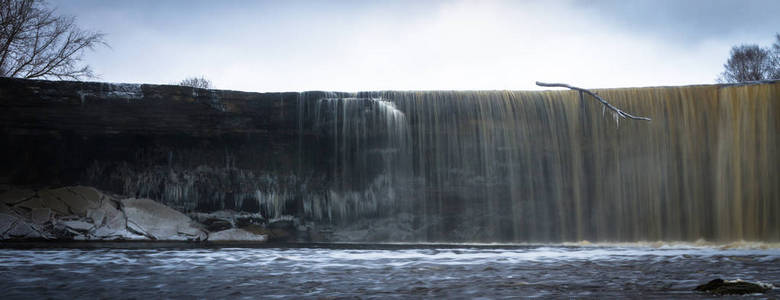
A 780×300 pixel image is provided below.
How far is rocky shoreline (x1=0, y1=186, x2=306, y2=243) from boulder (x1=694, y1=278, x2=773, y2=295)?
33.3ft

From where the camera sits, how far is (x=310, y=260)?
7.38 m

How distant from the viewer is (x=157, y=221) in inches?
507

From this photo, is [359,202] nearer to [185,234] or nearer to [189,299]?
[185,234]

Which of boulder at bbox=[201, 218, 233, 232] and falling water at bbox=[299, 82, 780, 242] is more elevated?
falling water at bbox=[299, 82, 780, 242]

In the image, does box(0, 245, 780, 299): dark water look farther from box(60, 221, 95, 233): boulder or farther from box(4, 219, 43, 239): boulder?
box(4, 219, 43, 239): boulder

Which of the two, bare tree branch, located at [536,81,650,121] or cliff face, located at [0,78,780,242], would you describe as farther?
cliff face, located at [0,78,780,242]

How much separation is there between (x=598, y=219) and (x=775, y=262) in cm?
669

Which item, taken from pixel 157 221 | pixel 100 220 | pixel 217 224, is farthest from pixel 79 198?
pixel 217 224

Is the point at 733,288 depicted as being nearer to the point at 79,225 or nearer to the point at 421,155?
the point at 421,155

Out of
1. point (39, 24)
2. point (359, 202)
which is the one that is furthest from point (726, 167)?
point (39, 24)

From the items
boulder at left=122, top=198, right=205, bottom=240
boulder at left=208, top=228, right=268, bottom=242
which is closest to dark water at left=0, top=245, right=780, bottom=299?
boulder at left=122, top=198, right=205, bottom=240

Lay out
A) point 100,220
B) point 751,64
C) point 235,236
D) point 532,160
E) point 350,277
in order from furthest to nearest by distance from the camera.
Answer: point 751,64 → point 532,160 → point 235,236 → point 100,220 → point 350,277

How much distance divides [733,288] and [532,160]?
9892 millimetres

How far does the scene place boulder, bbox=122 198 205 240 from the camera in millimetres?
12500
